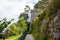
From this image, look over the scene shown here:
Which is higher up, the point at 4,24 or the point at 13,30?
the point at 4,24

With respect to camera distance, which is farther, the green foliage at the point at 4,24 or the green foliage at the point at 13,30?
the green foliage at the point at 13,30

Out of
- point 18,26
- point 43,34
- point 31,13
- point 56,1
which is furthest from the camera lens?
point 31,13

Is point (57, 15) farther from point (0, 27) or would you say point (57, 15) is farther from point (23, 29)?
point (23, 29)

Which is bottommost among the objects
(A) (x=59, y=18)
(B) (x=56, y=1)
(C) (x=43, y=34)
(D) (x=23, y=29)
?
(D) (x=23, y=29)

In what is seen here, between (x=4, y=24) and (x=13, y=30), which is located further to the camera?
(x=13, y=30)

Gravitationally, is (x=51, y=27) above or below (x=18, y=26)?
above

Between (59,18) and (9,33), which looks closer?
(59,18)

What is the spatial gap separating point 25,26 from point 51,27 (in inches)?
1431

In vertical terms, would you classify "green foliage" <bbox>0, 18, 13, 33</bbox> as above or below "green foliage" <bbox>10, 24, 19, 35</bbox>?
above

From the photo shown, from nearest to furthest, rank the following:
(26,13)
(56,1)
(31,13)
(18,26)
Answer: (56,1)
(18,26)
(31,13)
(26,13)

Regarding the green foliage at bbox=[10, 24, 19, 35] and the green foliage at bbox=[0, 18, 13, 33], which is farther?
the green foliage at bbox=[10, 24, 19, 35]

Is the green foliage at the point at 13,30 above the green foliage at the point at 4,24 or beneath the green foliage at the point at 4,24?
beneath

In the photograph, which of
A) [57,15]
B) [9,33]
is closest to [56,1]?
[57,15]

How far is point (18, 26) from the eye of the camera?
179 ft
